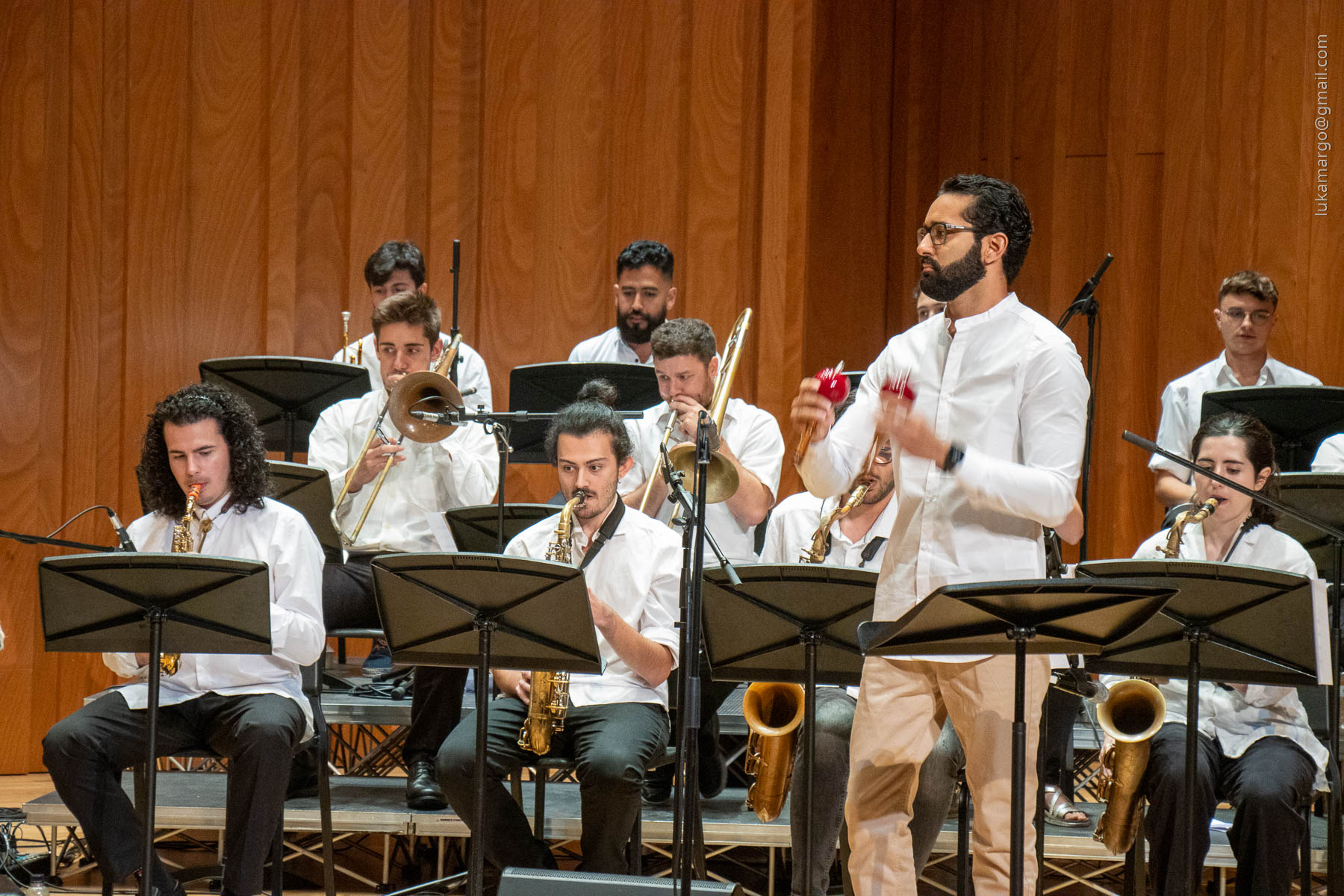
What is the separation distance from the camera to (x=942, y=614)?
289cm

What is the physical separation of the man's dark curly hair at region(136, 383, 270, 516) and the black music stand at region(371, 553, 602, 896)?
94 cm

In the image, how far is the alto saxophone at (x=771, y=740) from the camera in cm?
442

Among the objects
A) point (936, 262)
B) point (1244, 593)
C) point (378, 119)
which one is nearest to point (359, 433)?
point (378, 119)

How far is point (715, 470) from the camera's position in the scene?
4539 mm

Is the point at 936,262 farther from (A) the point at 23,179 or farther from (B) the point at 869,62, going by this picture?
(A) the point at 23,179

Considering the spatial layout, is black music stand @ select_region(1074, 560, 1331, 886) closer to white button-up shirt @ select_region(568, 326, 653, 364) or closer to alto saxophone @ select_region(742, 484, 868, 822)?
alto saxophone @ select_region(742, 484, 868, 822)

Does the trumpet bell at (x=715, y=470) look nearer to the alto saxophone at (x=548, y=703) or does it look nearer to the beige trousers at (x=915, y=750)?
the alto saxophone at (x=548, y=703)

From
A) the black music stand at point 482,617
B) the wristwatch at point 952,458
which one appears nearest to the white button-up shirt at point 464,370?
the black music stand at point 482,617

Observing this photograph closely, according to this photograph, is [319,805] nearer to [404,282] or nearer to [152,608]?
[152,608]

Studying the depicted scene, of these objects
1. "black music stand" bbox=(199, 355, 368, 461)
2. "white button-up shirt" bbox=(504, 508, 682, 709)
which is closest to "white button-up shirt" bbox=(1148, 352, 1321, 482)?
"white button-up shirt" bbox=(504, 508, 682, 709)

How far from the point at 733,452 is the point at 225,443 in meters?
1.87

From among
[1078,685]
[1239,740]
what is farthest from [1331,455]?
[1078,685]

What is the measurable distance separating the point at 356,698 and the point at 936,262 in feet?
9.94

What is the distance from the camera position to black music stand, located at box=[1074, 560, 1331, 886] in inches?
142
